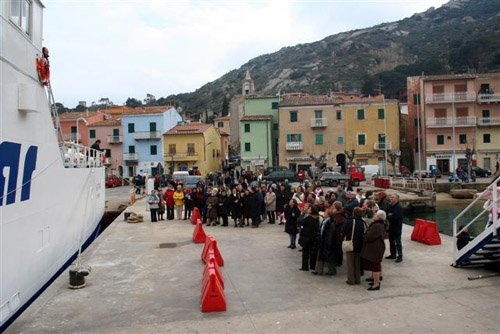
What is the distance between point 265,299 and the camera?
7070 millimetres

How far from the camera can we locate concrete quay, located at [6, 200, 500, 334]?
591 centimetres

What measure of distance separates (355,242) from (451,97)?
4301 centimetres

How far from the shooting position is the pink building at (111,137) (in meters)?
A: 52.6

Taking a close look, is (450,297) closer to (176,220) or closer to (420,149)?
(176,220)

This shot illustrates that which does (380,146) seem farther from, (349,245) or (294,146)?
(349,245)

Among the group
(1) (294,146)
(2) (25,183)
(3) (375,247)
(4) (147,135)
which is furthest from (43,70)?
(4) (147,135)

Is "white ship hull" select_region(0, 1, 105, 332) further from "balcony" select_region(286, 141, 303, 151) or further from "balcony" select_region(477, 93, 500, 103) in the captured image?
"balcony" select_region(477, 93, 500, 103)

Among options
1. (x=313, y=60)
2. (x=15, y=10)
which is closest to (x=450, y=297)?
(x=15, y=10)

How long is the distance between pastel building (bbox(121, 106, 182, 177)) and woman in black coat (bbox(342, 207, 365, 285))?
4594cm

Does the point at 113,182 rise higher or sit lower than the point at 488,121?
lower

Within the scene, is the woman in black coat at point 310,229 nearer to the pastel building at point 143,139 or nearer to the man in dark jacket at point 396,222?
the man in dark jacket at point 396,222

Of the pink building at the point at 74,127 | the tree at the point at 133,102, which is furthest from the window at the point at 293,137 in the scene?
the tree at the point at 133,102

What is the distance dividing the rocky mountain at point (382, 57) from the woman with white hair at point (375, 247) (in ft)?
271

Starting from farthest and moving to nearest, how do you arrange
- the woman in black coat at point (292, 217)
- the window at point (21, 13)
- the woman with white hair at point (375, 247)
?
the woman in black coat at point (292, 217) < the woman with white hair at point (375, 247) < the window at point (21, 13)
